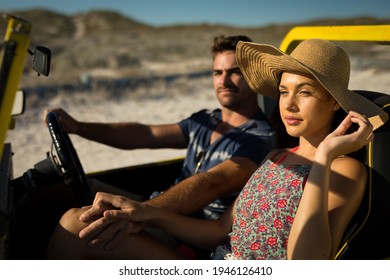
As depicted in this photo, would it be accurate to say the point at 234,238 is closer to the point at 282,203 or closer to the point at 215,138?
the point at 282,203

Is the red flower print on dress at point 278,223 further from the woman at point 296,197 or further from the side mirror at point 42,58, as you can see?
the side mirror at point 42,58

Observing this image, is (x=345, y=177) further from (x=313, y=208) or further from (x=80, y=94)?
(x=80, y=94)

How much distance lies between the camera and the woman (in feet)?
5.33

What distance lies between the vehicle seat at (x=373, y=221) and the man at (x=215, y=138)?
87 cm

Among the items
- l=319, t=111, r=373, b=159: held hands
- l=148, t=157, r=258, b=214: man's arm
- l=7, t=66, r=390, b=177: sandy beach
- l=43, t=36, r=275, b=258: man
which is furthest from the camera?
l=7, t=66, r=390, b=177: sandy beach

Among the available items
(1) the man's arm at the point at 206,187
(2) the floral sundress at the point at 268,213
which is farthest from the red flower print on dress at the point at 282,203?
(1) the man's arm at the point at 206,187

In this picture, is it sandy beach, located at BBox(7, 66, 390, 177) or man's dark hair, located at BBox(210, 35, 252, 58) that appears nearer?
man's dark hair, located at BBox(210, 35, 252, 58)

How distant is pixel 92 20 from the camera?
7225 centimetres

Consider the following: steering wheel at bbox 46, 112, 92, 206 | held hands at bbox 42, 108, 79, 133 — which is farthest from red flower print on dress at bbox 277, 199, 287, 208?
held hands at bbox 42, 108, 79, 133

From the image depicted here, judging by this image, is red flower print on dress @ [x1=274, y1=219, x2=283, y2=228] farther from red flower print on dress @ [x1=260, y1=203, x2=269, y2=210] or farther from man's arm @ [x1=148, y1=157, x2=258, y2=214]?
man's arm @ [x1=148, y1=157, x2=258, y2=214]

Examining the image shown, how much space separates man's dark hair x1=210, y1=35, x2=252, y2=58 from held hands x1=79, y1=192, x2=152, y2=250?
146 cm

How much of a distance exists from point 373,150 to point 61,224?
124cm

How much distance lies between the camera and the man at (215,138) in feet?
8.30

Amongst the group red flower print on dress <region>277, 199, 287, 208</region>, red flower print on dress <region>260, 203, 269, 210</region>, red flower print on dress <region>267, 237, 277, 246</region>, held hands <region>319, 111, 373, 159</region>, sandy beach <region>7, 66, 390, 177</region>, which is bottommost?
sandy beach <region>7, 66, 390, 177</region>
